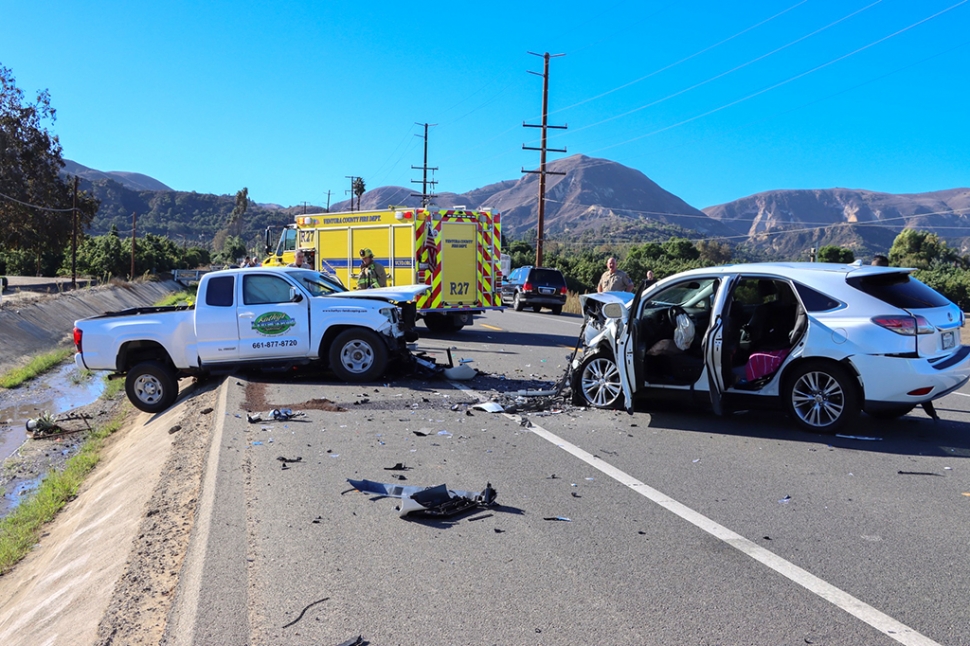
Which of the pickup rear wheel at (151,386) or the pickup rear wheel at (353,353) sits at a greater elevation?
the pickup rear wheel at (353,353)

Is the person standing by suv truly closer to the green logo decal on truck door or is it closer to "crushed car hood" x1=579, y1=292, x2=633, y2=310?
"crushed car hood" x1=579, y1=292, x2=633, y2=310

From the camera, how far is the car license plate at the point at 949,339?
7793mm

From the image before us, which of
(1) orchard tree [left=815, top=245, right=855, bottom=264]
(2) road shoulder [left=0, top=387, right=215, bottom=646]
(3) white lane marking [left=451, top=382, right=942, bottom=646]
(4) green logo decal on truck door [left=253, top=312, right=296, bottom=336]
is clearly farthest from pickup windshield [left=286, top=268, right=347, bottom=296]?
(1) orchard tree [left=815, top=245, right=855, bottom=264]

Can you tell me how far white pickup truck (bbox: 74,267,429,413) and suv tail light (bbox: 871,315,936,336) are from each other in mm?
6490

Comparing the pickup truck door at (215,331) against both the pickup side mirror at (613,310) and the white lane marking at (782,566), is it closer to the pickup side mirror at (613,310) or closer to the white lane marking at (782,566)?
the pickup side mirror at (613,310)

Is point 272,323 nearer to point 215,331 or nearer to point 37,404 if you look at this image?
point 215,331

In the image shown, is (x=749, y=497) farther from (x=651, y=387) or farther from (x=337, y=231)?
(x=337, y=231)

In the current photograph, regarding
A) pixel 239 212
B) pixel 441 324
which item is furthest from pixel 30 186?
pixel 239 212

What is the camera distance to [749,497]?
20.1 feet

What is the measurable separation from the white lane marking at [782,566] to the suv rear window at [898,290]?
10.5ft

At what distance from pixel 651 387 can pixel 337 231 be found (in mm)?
13255

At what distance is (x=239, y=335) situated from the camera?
11430mm

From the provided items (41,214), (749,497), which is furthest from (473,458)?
(41,214)

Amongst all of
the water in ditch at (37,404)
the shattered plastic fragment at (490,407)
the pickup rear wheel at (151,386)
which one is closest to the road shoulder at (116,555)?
the water in ditch at (37,404)
